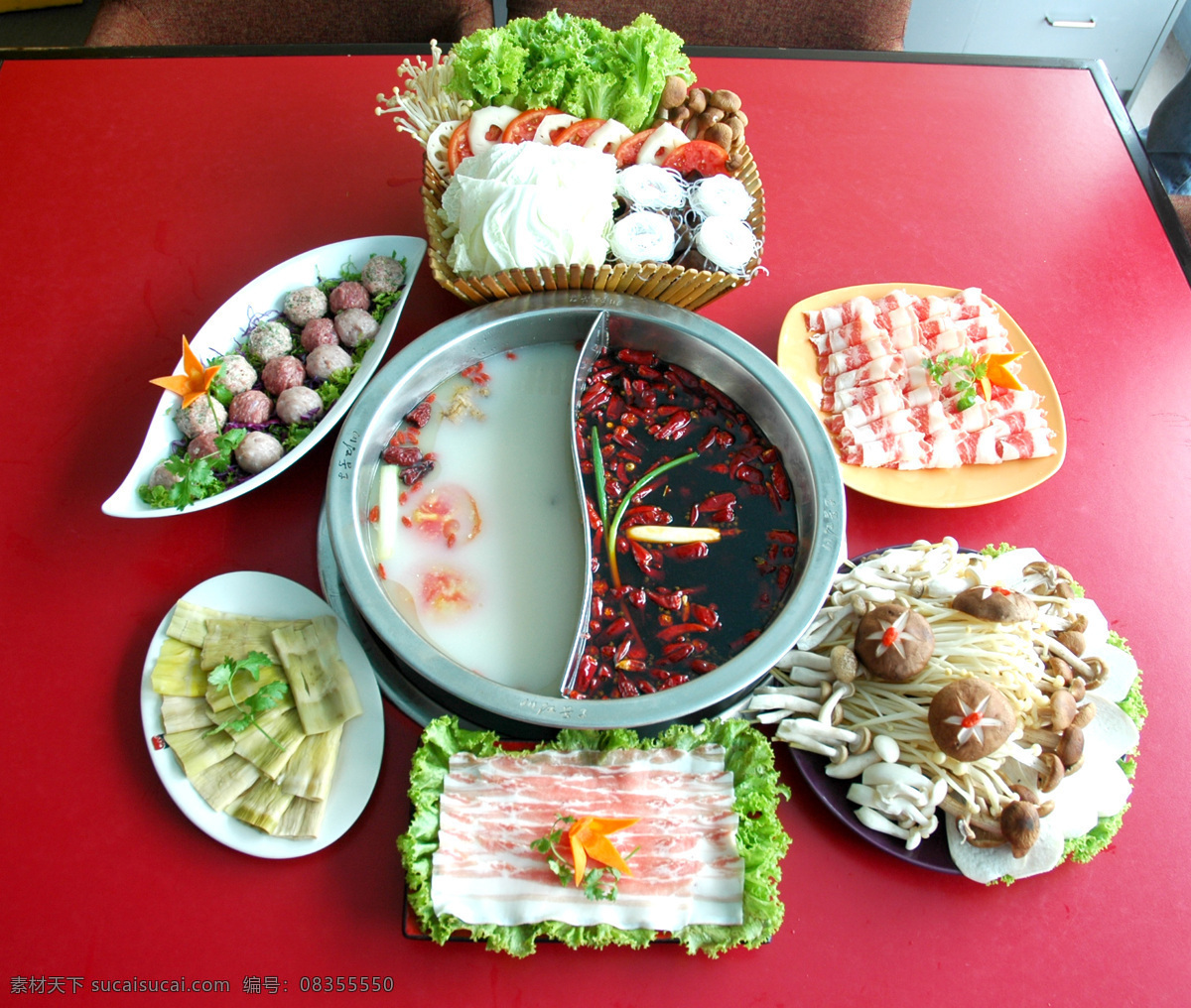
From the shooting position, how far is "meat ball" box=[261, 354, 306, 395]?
6.50ft

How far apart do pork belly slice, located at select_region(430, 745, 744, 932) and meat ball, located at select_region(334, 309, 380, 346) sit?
1100mm

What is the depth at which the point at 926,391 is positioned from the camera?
6.93 feet

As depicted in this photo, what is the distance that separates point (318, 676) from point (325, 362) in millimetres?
785

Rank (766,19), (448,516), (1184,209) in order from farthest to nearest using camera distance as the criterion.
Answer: (766,19)
(1184,209)
(448,516)

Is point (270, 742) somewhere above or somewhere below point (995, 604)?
below

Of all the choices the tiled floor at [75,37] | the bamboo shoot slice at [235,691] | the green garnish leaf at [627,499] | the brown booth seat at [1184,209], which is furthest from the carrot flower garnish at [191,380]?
the tiled floor at [75,37]

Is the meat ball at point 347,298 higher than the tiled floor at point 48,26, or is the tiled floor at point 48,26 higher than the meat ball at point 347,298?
the tiled floor at point 48,26

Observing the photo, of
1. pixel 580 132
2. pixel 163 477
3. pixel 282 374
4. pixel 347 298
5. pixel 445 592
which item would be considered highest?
pixel 580 132

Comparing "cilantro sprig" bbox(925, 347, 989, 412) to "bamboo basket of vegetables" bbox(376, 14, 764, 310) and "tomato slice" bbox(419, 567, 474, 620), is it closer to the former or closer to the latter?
"bamboo basket of vegetables" bbox(376, 14, 764, 310)

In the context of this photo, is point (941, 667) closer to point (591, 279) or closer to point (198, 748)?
point (591, 279)

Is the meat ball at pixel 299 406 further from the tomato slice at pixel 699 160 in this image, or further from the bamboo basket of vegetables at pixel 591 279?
the tomato slice at pixel 699 160

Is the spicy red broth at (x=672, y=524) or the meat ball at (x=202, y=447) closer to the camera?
the spicy red broth at (x=672, y=524)

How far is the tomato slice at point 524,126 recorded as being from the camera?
2104 millimetres

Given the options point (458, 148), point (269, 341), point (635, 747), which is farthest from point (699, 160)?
point (635, 747)
